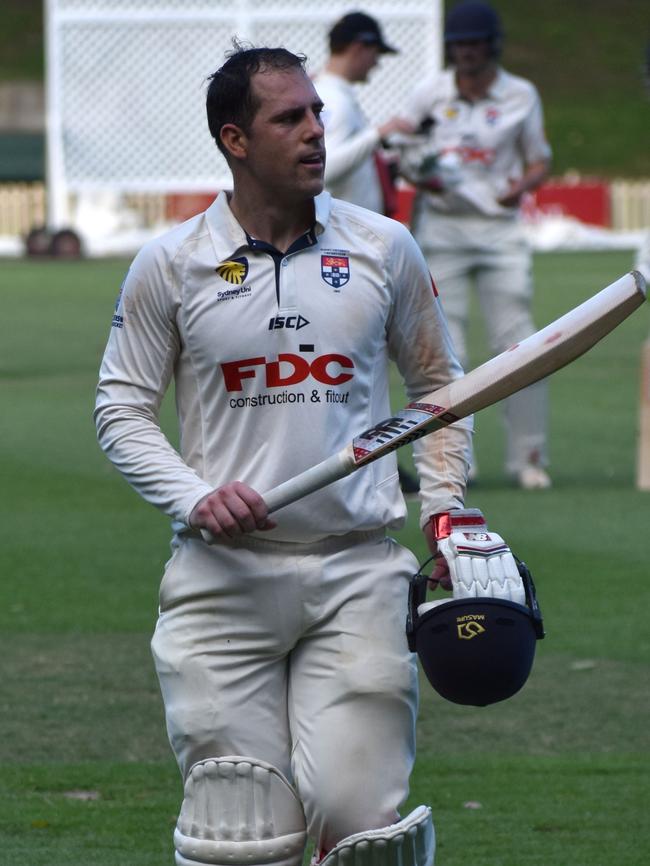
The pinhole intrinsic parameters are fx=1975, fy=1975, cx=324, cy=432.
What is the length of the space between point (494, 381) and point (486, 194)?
22.7 ft

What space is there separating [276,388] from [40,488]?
728 centimetres

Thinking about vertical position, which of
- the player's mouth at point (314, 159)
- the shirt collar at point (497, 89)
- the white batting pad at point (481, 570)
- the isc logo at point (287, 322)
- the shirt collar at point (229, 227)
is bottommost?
the shirt collar at point (497, 89)

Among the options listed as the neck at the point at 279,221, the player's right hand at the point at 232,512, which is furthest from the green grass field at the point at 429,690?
the neck at the point at 279,221

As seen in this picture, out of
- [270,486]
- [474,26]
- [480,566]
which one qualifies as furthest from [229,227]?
[474,26]

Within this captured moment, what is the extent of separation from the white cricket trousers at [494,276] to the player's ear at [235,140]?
21.5 ft

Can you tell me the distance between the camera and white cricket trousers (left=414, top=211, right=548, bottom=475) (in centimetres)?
1090

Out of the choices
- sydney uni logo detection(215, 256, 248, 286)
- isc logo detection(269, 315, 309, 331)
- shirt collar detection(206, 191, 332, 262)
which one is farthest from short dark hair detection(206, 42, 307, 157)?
isc logo detection(269, 315, 309, 331)

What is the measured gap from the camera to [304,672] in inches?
167

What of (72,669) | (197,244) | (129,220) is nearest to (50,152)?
(129,220)

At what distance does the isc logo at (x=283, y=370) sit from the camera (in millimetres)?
4184

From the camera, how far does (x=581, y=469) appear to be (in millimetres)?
11703

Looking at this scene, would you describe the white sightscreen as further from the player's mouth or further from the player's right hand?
the player's right hand

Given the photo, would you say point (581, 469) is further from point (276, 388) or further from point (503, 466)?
point (276, 388)

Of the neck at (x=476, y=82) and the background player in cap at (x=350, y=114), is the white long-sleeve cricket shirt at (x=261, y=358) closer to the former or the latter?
the background player in cap at (x=350, y=114)
